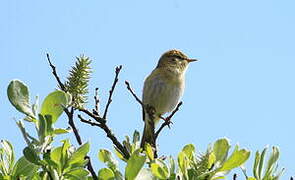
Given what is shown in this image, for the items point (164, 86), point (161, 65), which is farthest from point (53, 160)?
point (161, 65)

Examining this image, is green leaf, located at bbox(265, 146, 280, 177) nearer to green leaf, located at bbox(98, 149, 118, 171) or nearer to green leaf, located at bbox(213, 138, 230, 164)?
green leaf, located at bbox(213, 138, 230, 164)

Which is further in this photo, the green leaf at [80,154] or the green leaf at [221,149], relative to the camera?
the green leaf at [221,149]

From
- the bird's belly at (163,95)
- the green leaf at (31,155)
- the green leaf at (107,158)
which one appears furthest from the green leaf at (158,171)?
the bird's belly at (163,95)

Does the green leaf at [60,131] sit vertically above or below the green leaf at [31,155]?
above

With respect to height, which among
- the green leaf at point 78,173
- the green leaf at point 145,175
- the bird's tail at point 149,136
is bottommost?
the green leaf at point 145,175

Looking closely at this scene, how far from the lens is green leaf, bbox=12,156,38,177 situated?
5.00 ft

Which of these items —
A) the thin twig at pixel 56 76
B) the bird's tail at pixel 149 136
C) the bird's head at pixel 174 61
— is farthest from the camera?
the bird's head at pixel 174 61

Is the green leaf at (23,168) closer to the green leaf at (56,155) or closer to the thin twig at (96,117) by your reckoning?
the green leaf at (56,155)

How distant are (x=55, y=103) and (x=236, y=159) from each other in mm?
599

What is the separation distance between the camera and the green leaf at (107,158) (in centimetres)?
171

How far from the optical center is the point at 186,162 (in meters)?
1.54

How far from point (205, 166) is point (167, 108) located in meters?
5.08

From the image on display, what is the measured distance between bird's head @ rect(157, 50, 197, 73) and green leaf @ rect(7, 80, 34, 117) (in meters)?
5.52

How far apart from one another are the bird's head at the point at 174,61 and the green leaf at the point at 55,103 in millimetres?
5485
